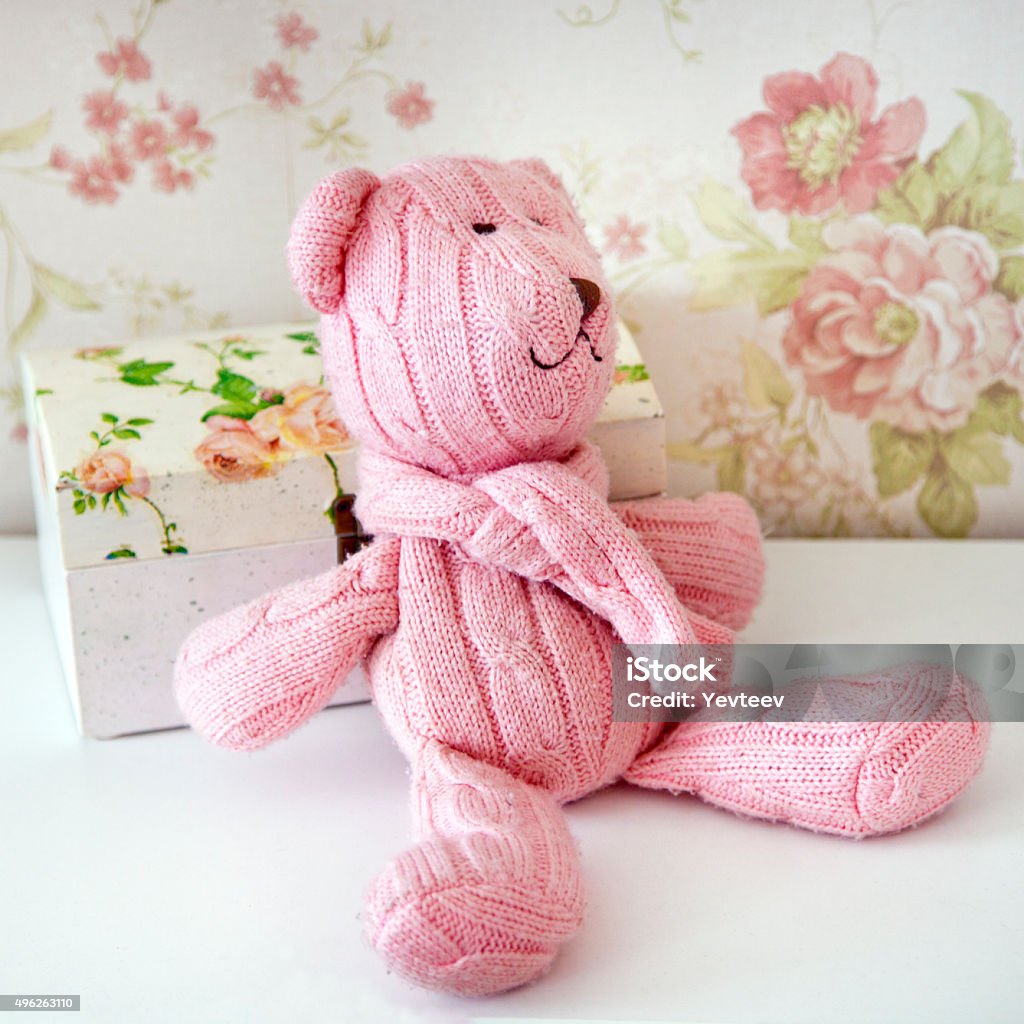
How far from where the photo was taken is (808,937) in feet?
2.17

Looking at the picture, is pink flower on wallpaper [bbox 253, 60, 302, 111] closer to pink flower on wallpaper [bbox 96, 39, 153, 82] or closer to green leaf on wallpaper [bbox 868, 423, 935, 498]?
pink flower on wallpaper [bbox 96, 39, 153, 82]

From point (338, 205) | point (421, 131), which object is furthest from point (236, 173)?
point (338, 205)

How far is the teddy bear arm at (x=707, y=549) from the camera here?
2.70 ft

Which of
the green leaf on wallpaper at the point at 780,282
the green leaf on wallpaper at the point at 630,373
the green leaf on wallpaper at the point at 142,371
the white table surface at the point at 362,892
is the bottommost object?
the white table surface at the point at 362,892

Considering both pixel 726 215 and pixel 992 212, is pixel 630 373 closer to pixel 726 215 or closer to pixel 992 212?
pixel 726 215

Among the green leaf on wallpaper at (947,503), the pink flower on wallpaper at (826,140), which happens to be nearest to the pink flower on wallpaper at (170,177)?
the pink flower on wallpaper at (826,140)

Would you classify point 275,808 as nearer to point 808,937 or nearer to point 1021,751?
point 808,937

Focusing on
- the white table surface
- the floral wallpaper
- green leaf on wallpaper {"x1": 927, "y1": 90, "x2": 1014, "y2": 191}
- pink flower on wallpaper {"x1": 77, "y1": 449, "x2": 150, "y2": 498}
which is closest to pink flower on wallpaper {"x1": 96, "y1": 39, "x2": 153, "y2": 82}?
the floral wallpaper

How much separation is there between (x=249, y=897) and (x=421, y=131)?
0.62 m

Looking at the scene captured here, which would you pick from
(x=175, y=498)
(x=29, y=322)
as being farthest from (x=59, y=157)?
(x=175, y=498)

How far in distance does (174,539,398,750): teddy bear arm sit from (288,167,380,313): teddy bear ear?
0.15 metres

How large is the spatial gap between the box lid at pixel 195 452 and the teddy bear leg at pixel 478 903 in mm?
263

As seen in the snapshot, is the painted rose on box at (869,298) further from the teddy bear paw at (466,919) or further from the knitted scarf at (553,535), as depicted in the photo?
the teddy bear paw at (466,919)

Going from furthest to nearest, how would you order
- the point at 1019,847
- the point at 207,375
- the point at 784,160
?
the point at 784,160, the point at 207,375, the point at 1019,847
